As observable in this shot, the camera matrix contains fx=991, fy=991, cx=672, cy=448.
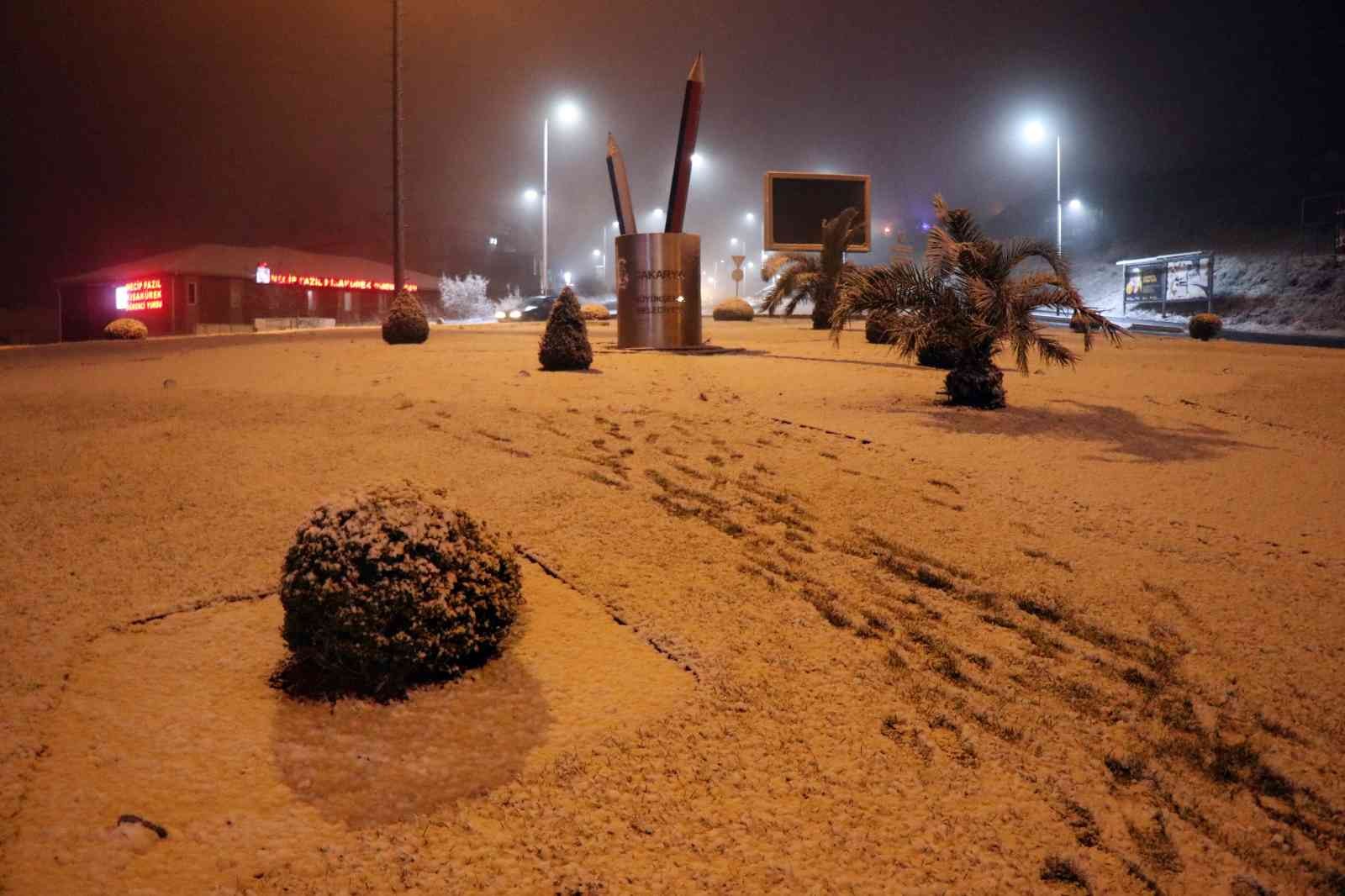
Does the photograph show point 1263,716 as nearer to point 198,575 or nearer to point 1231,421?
point 198,575

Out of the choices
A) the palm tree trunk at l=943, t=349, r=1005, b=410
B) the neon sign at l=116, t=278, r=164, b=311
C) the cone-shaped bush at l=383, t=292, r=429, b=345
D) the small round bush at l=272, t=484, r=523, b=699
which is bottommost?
the small round bush at l=272, t=484, r=523, b=699

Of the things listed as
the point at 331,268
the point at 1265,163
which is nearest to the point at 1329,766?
the point at 331,268

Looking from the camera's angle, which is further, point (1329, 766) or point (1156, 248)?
point (1156, 248)

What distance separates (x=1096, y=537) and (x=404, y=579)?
4.25m

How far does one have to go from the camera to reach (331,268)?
5175 centimetres

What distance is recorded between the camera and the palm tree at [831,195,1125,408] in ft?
35.2

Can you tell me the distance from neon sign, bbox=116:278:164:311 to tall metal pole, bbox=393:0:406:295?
23411 mm

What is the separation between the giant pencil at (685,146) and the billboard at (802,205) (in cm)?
1407

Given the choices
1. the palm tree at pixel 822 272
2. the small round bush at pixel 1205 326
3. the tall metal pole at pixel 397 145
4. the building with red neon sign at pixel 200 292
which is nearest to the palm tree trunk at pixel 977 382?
the palm tree at pixel 822 272

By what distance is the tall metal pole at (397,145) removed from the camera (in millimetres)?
22828

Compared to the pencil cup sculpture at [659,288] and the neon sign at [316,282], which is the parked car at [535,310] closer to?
the neon sign at [316,282]

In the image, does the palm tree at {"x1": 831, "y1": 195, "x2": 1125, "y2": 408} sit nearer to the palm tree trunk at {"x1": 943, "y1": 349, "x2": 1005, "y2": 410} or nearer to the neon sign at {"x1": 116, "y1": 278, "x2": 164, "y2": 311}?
the palm tree trunk at {"x1": 943, "y1": 349, "x2": 1005, "y2": 410}

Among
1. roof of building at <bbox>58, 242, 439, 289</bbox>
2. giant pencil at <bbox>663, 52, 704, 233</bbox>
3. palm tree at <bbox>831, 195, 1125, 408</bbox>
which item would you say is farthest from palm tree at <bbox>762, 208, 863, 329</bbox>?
roof of building at <bbox>58, 242, 439, 289</bbox>

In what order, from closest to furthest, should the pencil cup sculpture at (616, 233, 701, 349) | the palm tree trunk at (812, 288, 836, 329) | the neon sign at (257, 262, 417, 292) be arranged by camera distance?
the pencil cup sculpture at (616, 233, 701, 349) < the palm tree trunk at (812, 288, 836, 329) < the neon sign at (257, 262, 417, 292)
